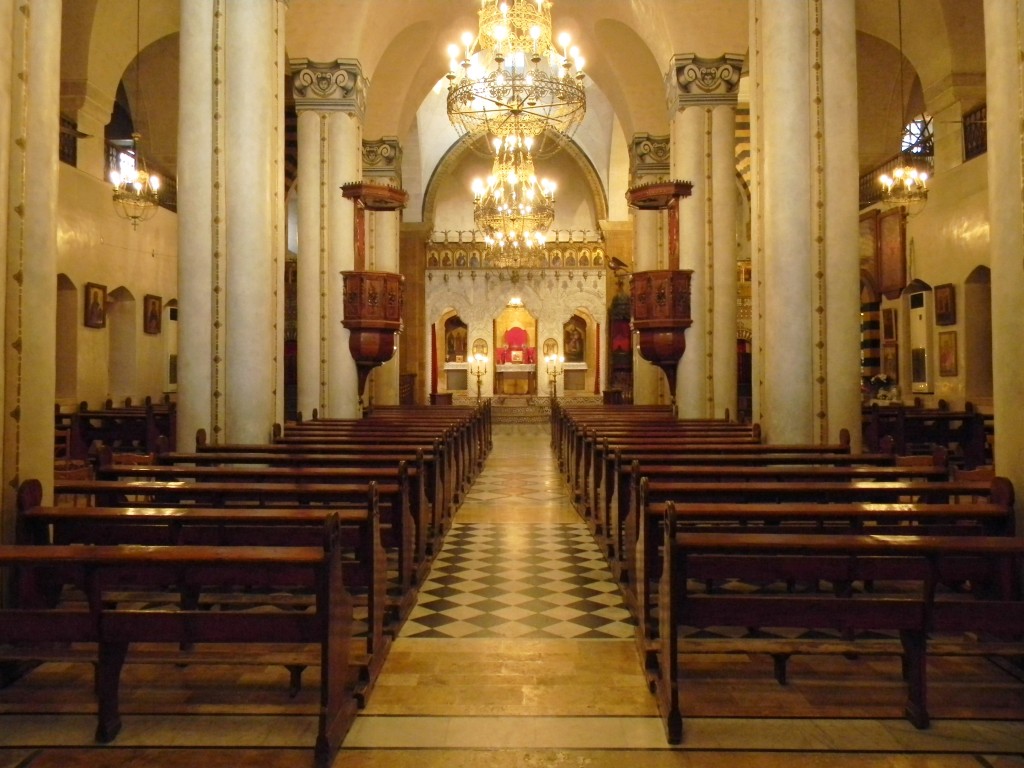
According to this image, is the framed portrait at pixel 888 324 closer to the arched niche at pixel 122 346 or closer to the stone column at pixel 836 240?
the stone column at pixel 836 240

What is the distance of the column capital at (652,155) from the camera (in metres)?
18.8

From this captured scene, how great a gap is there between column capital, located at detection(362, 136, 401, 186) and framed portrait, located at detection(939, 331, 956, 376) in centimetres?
1232

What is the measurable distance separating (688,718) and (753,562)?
96cm

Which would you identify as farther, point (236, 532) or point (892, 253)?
point (892, 253)

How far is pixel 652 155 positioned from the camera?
18.8 meters

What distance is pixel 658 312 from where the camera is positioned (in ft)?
43.7

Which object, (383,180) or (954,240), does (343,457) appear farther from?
(383,180)

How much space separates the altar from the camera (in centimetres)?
3041

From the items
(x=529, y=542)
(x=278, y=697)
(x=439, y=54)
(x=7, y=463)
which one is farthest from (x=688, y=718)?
(x=439, y=54)

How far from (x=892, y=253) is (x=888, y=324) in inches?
62.3

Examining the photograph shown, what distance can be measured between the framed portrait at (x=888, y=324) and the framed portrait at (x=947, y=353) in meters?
2.09

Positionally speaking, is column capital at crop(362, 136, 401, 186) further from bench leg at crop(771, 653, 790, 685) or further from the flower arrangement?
bench leg at crop(771, 653, 790, 685)

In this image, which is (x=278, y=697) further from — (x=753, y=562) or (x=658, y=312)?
(x=658, y=312)

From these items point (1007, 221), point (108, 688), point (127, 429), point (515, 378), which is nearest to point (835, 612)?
point (1007, 221)
